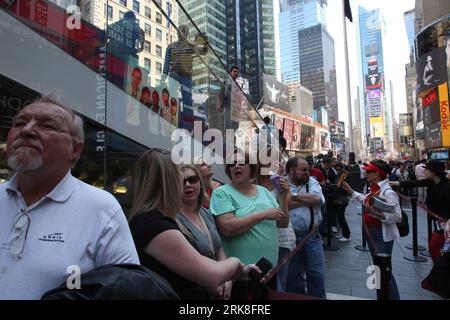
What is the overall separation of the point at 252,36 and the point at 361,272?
344 ft

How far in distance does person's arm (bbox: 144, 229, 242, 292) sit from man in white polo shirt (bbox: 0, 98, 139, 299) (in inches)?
7.0

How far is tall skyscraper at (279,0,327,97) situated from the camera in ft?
509

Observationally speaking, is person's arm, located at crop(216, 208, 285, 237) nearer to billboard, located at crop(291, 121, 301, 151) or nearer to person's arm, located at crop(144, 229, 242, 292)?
person's arm, located at crop(144, 229, 242, 292)

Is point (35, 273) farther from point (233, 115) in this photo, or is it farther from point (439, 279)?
point (233, 115)

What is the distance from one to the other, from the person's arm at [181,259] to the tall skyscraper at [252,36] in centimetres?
9117

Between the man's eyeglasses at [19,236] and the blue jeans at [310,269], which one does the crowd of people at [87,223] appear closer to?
the man's eyeglasses at [19,236]

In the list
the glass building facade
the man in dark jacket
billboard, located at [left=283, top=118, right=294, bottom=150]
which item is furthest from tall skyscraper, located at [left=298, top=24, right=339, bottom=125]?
the glass building facade

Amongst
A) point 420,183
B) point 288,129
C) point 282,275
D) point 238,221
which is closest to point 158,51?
point 238,221

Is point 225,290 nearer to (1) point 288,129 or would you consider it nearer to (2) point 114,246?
(2) point 114,246

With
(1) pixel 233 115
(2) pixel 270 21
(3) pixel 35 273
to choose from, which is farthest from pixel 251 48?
(3) pixel 35 273

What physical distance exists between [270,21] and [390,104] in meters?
117

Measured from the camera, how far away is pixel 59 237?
45.4 inches

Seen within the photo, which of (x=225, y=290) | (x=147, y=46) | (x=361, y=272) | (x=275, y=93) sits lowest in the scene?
(x=361, y=272)

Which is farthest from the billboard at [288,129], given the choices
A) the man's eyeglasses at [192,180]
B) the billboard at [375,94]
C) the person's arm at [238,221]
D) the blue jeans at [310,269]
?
the billboard at [375,94]
